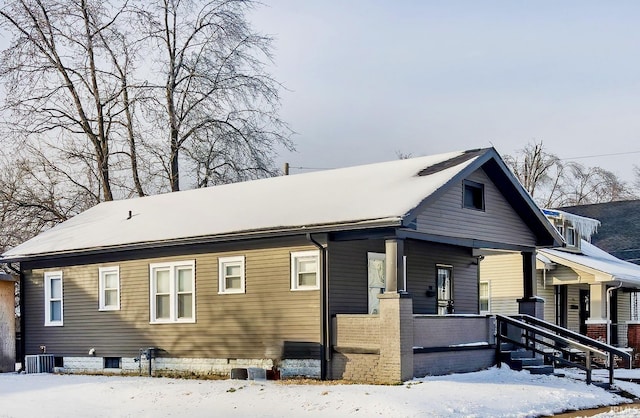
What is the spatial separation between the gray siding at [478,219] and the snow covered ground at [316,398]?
11.1 ft

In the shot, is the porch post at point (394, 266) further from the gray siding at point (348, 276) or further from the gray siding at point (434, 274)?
the gray siding at point (434, 274)

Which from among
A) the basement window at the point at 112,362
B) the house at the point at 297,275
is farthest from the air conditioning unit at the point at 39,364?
the basement window at the point at 112,362

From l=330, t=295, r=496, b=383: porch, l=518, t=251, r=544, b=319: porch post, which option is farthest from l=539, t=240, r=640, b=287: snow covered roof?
l=330, t=295, r=496, b=383: porch

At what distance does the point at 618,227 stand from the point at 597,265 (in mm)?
12136

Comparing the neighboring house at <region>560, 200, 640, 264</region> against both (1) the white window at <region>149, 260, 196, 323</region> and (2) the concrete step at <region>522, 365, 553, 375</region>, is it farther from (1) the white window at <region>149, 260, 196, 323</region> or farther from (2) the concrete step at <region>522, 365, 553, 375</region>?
(1) the white window at <region>149, 260, 196, 323</region>

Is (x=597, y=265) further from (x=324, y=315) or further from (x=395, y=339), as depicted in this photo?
(x=395, y=339)

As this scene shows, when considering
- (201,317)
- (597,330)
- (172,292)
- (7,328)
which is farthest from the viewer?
(597,330)

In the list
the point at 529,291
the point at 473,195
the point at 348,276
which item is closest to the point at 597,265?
the point at 529,291

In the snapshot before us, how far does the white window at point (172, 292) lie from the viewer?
77.0ft

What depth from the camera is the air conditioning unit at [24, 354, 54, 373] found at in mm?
26109

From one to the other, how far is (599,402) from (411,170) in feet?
23.4

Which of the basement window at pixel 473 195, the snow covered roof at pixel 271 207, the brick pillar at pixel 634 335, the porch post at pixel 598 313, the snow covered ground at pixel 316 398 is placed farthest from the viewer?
the brick pillar at pixel 634 335

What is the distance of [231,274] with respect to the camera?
22.5 metres

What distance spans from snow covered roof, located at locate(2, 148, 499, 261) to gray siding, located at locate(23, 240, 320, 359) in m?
0.69
